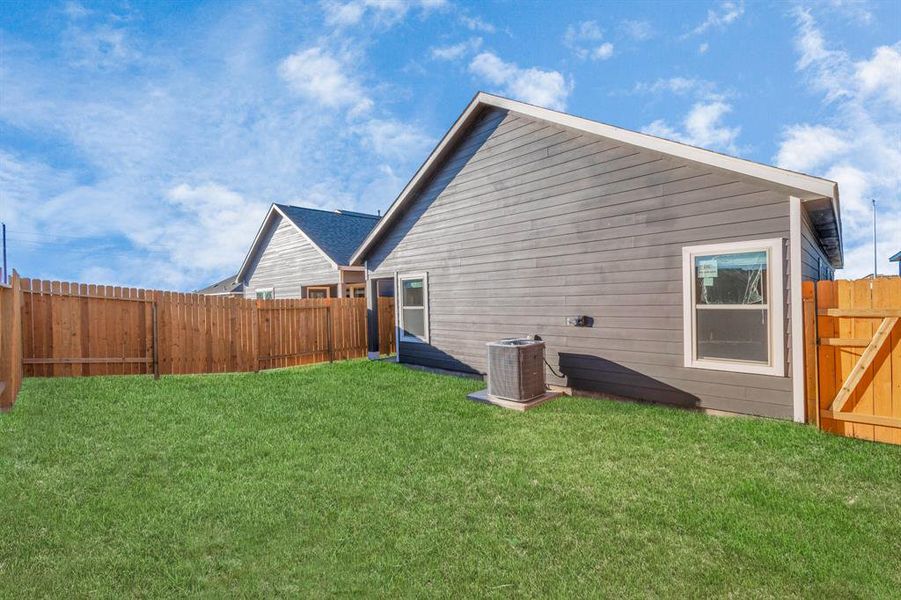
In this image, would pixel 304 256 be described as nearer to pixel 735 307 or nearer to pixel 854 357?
pixel 735 307

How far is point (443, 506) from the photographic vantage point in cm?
315

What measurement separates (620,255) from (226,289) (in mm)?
22413

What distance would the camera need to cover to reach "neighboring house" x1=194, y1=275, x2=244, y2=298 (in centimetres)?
2109

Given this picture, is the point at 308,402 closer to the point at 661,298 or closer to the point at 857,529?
the point at 661,298

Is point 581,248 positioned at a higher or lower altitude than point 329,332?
higher

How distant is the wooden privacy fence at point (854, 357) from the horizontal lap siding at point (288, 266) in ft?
43.7

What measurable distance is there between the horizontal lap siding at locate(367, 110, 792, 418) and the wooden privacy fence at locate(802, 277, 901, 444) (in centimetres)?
38

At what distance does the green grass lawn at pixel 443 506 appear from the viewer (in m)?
2.31

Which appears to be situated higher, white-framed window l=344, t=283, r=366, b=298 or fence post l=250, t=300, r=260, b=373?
white-framed window l=344, t=283, r=366, b=298

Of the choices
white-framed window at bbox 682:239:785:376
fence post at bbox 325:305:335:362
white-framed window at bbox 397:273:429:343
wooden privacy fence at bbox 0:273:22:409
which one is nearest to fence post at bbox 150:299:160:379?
wooden privacy fence at bbox 0:273:22:409

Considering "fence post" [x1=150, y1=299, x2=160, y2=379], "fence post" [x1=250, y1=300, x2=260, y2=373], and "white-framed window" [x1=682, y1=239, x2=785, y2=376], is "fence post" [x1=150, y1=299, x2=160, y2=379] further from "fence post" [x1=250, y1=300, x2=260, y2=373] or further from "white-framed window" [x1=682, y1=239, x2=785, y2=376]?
"white-framed window" [x1=682, y1=239, x2=785, y2=376]

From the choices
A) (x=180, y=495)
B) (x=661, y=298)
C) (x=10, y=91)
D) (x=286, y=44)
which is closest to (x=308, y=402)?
(x=180, y=495)

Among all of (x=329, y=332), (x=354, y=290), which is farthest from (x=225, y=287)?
(x=329, y=332)

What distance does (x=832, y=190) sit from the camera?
15.9ft
